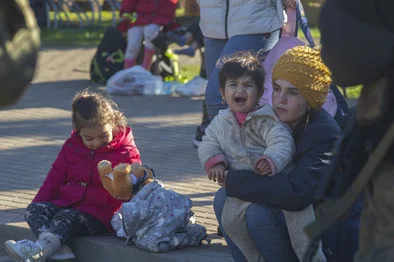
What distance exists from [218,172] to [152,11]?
7.27 metres

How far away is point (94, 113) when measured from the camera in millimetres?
5309

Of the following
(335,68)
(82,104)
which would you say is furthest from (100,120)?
(335,68)

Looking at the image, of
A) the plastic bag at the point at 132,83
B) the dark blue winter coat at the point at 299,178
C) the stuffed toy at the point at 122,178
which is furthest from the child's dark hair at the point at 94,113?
the plastic bag at the point at 132,83

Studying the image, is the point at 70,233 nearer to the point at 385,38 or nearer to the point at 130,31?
the point at 385,38

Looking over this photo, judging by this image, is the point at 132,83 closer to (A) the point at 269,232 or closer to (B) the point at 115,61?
(B) the point at 115,61

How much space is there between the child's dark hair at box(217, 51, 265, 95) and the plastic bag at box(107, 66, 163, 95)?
19.5ft

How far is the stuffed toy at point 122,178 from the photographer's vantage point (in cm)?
516

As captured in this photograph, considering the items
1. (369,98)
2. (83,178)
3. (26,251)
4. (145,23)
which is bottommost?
(145,23)

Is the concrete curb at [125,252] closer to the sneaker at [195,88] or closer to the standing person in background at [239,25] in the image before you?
the standing person in background at [239,25]

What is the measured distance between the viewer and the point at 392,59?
2.90m

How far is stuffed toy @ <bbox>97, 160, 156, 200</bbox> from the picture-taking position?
16.9 ft

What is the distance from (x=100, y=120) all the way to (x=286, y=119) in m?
1.26

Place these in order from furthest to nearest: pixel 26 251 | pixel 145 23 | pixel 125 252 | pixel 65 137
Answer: pixel 145 23 → pixel 65 137 → pixel 125 252 → pixel 26 251

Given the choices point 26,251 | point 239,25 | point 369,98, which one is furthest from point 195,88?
point 369,98
